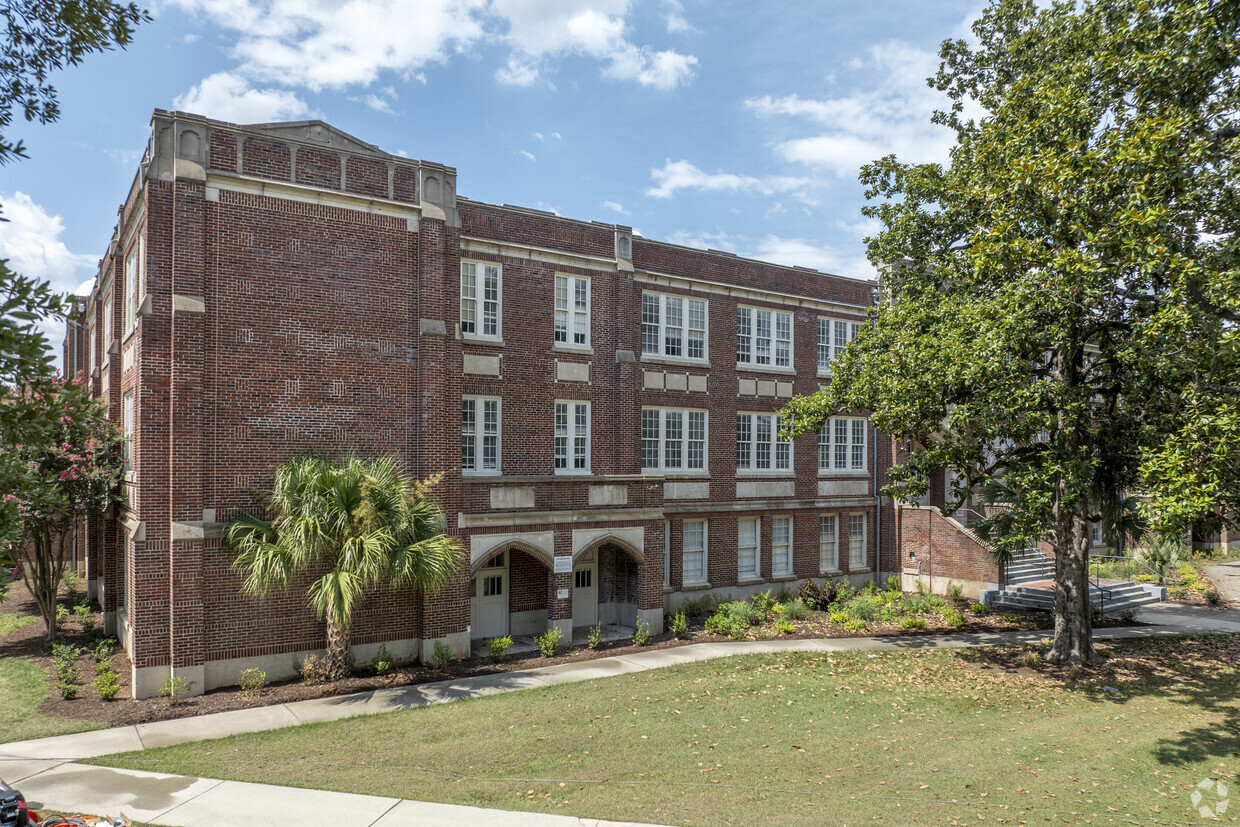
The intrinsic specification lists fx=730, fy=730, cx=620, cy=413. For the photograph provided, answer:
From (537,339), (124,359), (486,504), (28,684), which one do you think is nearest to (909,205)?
(537,339)

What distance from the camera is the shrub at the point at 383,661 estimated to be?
15.8 metres

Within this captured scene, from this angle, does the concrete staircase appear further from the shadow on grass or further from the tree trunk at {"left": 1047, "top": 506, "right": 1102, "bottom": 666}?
the tree trunk at {"left": 1047, "top": 506, "right": 1102, "bottom": 666}

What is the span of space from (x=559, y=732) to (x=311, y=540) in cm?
614

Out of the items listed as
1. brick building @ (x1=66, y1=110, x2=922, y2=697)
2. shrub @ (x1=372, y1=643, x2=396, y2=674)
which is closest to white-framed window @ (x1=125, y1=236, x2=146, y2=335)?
brick building @ (x1=66, y1=110, x2=922, y2=697)

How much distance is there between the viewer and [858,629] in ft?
68.0

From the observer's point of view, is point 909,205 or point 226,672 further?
point 909,205

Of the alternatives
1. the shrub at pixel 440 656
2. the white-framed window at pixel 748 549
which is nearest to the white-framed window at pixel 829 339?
the white-framed window at pixel 748 549

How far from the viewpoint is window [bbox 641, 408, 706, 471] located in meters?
22.7

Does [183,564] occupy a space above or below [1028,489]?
below

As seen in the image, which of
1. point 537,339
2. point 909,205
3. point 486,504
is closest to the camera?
point 486,504

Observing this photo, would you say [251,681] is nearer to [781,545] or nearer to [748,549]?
[748,549]

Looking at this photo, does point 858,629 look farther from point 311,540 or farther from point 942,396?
point 311,540

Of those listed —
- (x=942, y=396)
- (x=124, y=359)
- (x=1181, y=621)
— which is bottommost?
(x=1181, y=621)

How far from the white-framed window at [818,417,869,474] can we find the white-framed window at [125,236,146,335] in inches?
821
